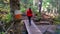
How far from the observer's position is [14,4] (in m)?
2.38

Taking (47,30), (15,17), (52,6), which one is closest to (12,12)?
(15,17)

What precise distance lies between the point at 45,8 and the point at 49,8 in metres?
0.46

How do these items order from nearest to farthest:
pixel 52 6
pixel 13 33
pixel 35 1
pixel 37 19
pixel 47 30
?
pixel 13 33 < pixel 47 30 < pixel 37 19 < pixel 52 6 < pixel 35 1

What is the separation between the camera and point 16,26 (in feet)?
7.57

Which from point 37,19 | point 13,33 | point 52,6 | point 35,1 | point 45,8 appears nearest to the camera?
point 13,33

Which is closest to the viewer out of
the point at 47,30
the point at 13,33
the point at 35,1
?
the point at 13,33

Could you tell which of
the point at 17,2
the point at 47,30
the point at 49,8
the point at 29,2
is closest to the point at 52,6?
the point at 49,8

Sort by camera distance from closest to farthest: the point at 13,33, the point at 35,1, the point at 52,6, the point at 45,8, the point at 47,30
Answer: the point at 13,33, the point at 47,30, the point at 52,6, the point at 45,8, the point at 35,1

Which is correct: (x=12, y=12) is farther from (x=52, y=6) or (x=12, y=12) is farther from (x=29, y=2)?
(x=29, y=2)

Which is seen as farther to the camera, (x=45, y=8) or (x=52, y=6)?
(x=45, y=8)

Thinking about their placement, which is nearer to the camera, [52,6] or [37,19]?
[37,19]

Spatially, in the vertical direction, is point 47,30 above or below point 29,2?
below

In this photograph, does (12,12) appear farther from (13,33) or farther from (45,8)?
Answer: (45,8)

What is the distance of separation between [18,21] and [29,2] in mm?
15294
